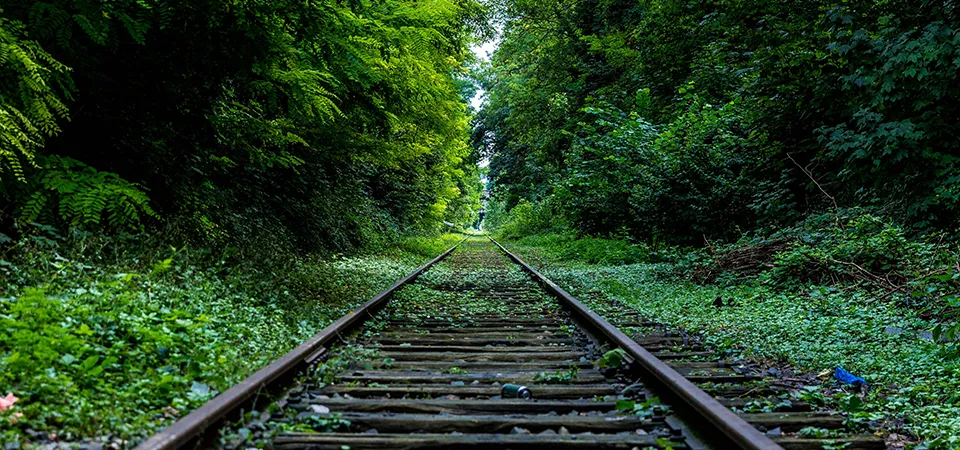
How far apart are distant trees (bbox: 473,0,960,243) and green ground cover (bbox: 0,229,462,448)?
705cm

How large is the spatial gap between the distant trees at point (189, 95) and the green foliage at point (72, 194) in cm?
1

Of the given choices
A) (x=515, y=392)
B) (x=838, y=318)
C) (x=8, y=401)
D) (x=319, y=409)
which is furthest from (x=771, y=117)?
(x=8, y=401)

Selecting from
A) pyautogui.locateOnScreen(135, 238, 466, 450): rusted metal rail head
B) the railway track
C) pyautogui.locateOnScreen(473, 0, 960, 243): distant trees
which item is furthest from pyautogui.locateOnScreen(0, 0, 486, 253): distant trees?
pyautogui.locateOnScreen(473, 0, 960, 243): distant trees

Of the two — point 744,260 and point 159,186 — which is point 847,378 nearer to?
point 744,260

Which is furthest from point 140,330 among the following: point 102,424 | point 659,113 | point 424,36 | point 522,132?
point 522,132

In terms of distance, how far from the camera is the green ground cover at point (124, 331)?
2.89 metres

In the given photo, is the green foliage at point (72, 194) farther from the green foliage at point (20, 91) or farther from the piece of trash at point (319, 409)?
the piece of trash at point (319, 409)

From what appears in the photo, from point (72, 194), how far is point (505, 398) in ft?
13.5

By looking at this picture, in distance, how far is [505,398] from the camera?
370 centimetres

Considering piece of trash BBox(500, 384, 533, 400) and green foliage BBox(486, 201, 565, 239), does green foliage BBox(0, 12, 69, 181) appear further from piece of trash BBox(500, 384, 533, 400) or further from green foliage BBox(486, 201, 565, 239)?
green foliage BBox(486, 201, 565, 239)

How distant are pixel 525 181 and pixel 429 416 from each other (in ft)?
103

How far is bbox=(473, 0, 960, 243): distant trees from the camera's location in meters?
7.50

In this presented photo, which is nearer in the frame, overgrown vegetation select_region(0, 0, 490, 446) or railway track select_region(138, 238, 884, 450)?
railway track select_region(138, 238, 884, 450)

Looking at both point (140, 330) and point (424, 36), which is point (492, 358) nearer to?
point (140, 330)
